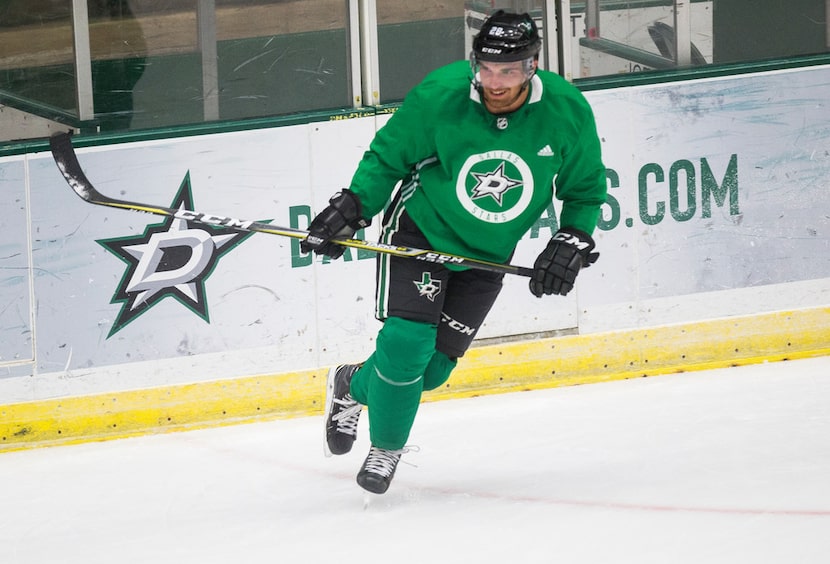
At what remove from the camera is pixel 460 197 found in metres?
2.68

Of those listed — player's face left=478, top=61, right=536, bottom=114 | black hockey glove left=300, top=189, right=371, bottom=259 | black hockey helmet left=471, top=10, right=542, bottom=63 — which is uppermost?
black hockey helmet left=471, top=10, right=542, bottom=63

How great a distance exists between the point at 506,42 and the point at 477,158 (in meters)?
0.27

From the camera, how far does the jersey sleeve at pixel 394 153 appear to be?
8.64 feet

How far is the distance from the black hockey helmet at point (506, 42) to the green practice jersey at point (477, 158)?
108mm

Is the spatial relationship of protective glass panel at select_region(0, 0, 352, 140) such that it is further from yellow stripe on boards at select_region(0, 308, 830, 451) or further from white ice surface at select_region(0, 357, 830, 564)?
white ice surface at select_region(0, 357, 830, 564)

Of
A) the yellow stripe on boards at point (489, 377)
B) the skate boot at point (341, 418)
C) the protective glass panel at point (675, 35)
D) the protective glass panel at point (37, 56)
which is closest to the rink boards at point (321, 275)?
the yellow stripe on boards at point (489, 377)

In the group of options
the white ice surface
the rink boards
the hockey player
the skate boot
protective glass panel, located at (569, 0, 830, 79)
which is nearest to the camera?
the white ice surface

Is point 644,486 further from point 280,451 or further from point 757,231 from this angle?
point 757,231

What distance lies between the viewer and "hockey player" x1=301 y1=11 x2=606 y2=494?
2613 mm

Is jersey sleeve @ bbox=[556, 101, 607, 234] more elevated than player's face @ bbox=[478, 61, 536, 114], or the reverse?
player's face @ bbox=[478, 61, 536, 114]

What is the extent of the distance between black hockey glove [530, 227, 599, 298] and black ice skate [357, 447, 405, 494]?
1.62 feet

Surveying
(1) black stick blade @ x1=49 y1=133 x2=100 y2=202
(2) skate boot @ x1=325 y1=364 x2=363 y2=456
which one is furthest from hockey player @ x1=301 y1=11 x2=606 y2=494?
(1) black stick blade @ x1=49 y1=133 x2=100 y2=202

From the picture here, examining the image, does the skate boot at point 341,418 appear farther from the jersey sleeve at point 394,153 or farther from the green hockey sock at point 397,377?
the jersey sleeve at point 394,153

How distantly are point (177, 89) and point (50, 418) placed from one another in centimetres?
110
